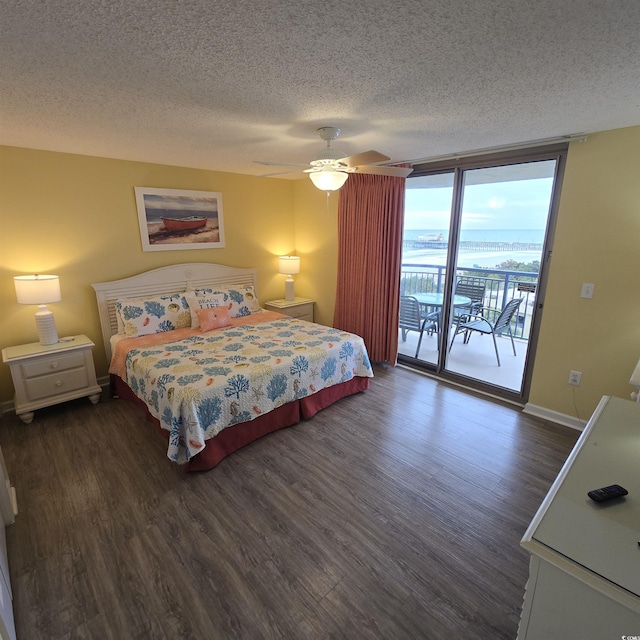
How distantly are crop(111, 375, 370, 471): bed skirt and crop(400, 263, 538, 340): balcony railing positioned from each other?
192 cm

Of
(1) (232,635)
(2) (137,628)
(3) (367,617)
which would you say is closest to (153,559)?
(2) (137,628)

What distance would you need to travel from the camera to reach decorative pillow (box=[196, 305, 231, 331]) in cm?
353

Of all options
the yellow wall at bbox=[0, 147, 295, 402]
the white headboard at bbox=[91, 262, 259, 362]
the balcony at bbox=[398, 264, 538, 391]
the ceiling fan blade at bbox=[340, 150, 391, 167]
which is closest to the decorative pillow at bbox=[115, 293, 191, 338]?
the white headboard at bbox=[91, 262, 259, 362]

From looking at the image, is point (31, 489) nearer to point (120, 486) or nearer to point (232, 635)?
point (120, 486)

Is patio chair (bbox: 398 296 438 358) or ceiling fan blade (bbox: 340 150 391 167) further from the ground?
ceiling fan blade (bbox: 340 150 391 167)

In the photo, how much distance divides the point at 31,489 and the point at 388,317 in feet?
11.3

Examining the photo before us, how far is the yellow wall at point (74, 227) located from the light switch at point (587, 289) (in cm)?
373

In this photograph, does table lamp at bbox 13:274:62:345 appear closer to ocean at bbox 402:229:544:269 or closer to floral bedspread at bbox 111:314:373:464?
floral bedspread at bbox 111:314:373:464

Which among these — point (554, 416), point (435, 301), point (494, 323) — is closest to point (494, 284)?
point (494, 323)

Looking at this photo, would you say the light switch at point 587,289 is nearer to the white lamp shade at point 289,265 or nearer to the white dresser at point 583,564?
Answer: the white dresser at point 583,564

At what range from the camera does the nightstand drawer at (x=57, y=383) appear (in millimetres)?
2893

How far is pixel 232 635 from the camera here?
142cm

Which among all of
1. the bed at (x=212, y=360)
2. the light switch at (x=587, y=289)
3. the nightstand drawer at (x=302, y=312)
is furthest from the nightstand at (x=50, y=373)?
the light switch at (x=587, y=289)

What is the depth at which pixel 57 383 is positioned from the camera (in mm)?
2996
